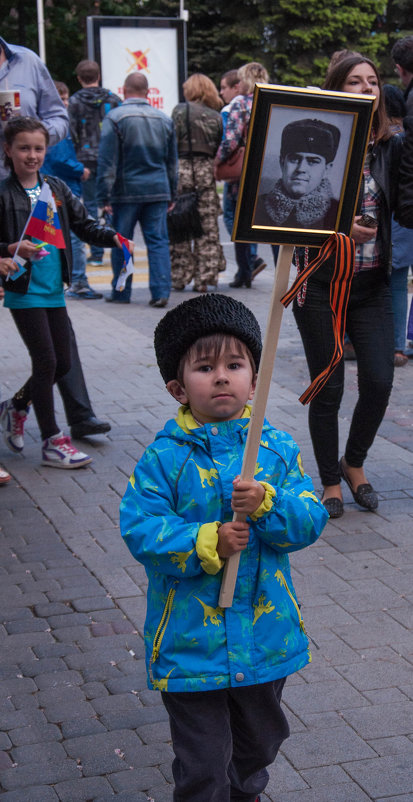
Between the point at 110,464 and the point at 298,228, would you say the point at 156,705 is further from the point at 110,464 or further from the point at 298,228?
the point at 110,464

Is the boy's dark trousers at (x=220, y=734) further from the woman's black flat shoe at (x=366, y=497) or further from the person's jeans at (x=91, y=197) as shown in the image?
the person's jeans at (x=91, y=197)

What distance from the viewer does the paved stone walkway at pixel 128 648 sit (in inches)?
122

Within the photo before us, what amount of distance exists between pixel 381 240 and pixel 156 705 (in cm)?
245

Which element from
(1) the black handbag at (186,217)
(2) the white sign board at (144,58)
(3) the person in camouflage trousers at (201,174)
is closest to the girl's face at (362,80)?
(3) the person in camouflage trousers at (201,174)

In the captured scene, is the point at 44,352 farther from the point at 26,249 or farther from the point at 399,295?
the point at 399,295

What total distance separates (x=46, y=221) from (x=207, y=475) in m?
3.35

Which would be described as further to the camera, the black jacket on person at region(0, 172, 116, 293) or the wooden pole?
the black jacket on person at region(0, 172, 116, 293)

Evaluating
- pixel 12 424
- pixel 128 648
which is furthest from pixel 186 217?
pixel 128 648

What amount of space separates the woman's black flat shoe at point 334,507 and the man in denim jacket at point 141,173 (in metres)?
6.00

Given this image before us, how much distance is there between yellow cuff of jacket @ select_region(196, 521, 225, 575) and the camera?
93.1 inches

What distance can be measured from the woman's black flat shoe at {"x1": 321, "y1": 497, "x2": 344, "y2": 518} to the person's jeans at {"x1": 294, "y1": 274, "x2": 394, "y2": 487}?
0.29 feet

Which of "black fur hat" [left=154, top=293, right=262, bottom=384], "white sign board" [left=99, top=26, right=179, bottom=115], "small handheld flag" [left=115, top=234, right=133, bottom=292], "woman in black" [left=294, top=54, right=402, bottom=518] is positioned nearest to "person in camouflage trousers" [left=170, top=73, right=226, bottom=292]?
"white sign board" [left=99, top=26, right=179, bottom=115]

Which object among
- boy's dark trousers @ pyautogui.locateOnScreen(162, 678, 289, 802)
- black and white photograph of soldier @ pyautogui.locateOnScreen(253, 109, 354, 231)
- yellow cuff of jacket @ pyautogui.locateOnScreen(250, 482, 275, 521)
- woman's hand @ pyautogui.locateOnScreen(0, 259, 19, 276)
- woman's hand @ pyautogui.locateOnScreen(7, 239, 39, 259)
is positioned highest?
black and white photograph of soldier @ pyautogui.locateOnScreen(253, 109, 354, 231)

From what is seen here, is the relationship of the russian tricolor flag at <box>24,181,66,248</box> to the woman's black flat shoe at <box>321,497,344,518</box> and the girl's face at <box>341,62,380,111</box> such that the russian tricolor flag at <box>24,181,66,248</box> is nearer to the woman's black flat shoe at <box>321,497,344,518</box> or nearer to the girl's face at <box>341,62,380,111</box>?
the girl's face at <box>341,62,380,111</box>
